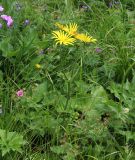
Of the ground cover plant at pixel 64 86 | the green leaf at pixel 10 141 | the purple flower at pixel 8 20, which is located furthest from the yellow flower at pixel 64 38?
the green leaf at pixel 10 141

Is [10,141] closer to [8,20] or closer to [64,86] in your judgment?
[64,86]

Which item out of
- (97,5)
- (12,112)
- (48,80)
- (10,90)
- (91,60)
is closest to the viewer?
(12,112)

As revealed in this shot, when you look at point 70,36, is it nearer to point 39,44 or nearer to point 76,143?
point 39,44

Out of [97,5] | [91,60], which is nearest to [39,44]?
[91,60]

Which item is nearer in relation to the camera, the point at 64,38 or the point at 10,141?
the point at 10,141

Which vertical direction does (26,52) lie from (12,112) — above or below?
above

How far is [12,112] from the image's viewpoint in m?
2.12

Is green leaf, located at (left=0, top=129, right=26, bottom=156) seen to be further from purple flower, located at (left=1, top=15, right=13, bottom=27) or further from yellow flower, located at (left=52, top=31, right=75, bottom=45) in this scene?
purple flower, located at (left=1, top=15, right=13, bottom=27)

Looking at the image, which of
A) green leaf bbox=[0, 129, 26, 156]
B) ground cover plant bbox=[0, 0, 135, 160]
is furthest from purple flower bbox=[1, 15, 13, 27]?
green leaf bbox=[0, 129, 26, 156]

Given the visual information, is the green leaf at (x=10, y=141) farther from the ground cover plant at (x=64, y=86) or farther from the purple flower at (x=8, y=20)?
the purple flower at (x=8, y=20)

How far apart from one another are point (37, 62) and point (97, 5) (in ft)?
3.71

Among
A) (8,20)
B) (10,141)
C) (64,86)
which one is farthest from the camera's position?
(8,20)

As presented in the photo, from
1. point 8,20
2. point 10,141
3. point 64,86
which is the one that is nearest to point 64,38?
point 64,86

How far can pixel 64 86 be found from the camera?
2.38 m
